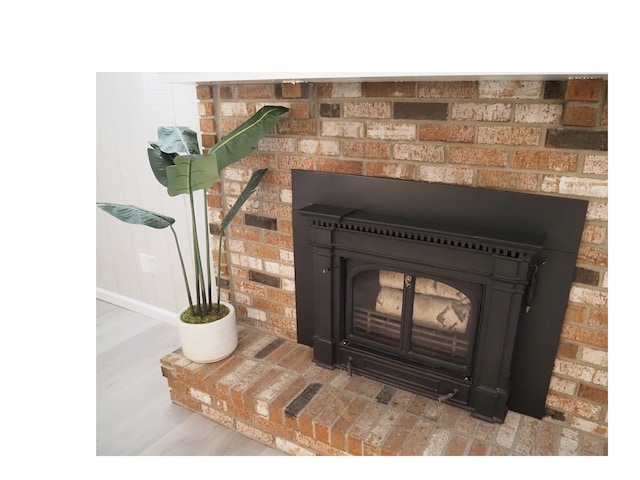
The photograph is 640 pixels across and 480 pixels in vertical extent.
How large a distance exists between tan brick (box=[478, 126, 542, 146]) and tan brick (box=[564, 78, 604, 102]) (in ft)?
0.42

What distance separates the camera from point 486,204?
1.42 meters

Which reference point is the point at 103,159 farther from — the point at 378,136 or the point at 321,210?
the point at 378,136

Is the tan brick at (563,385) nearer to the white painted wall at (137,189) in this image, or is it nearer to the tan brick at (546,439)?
the tan brick at (546,439)

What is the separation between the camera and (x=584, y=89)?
118cm

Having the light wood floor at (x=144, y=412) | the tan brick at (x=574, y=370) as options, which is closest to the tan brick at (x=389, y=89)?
the tan brick at (x=574, y=370)

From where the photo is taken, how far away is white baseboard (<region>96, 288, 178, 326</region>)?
2730mm

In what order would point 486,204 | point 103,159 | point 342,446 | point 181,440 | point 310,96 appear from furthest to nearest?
point 103,159 < point 181,440 < point 310,96 < point 342,446 < point 486,204

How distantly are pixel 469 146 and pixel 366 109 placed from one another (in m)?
0.40

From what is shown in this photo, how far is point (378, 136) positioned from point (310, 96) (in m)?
0.32

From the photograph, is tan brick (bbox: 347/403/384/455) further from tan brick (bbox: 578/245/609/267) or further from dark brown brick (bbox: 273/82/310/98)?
dark brown brick (bbox: 273/82/310/98)

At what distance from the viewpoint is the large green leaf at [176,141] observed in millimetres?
1652

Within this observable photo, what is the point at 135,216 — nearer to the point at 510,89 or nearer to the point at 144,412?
the point at 144,412

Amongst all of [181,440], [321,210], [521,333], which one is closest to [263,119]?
[321,210]

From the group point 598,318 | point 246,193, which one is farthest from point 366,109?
point 598,318
